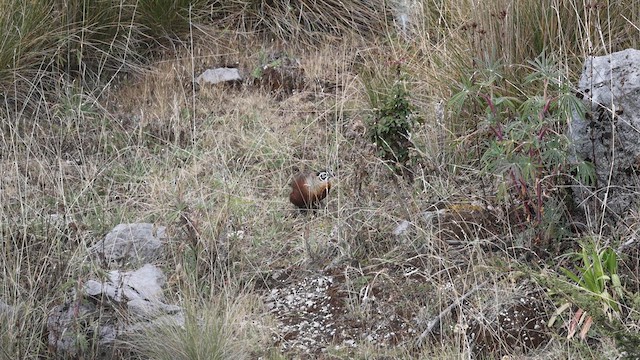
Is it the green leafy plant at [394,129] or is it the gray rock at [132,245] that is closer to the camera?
the gray rock at [132,245]

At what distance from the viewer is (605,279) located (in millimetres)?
3469

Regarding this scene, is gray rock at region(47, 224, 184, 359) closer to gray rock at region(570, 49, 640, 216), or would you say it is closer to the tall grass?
the tall grass

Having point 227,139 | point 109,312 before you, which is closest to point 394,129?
point 227,139

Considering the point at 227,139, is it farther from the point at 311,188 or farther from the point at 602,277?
the point at 602,277

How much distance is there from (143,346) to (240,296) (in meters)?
0.49

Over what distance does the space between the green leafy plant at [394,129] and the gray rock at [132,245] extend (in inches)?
41.2

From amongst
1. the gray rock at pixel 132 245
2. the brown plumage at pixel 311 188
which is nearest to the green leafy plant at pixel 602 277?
the brown plumage at pixel 311 188

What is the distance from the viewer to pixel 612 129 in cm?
382

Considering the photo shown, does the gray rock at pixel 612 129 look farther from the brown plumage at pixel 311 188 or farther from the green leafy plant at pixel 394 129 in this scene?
the brown plumage at pixel 311 188

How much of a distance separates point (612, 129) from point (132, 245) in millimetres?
2021

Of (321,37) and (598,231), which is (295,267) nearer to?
(598,231)

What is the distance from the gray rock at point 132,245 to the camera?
423cm

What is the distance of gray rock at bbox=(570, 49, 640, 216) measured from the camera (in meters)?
3.83

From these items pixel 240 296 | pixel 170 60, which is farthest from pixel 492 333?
pixel 170 60
